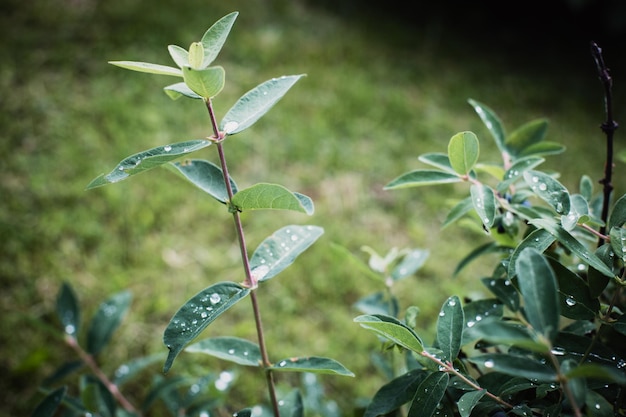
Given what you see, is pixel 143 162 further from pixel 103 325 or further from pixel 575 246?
pixel 103 325

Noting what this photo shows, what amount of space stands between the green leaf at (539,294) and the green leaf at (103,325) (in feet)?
2.96

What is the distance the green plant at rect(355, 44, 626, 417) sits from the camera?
0.43 meters

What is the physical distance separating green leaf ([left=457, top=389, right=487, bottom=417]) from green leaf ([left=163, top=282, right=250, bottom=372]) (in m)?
0.25

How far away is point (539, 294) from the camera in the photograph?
431 millimetres

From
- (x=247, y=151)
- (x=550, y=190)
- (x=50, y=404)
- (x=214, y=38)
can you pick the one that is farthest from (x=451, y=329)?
(x=247, y=151)

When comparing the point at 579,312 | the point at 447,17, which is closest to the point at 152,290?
the point at 579,312

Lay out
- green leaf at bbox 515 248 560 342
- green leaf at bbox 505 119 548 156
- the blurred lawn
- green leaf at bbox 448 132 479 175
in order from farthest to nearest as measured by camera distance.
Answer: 1. the blurred lawn
2. green leaf at bbox 505 119 548 156
3. green leaf at bbox 448 132 479 175
4. green leaf at bbox 515 248 560 342

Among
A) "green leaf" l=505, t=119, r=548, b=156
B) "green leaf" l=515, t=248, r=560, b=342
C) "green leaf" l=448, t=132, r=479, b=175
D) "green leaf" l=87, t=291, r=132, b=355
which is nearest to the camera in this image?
"green leaf" l=515, t=248, r=560, b=342

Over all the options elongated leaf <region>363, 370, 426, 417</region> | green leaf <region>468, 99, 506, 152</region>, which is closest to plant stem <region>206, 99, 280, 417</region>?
elongated leaf <region>363, 370, 426, 417</region>

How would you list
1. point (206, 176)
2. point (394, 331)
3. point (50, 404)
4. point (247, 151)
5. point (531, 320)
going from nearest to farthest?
point (531, 320) < point (394, 331) < point (206, 176) < point (50, 404) < point (247, 151)

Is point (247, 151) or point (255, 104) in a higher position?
point (255, 104)

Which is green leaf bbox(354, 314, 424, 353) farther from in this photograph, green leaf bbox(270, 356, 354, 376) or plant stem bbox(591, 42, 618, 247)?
plant stem bbox(591, 42, 618, 247)

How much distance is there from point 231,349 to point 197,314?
0.16 m

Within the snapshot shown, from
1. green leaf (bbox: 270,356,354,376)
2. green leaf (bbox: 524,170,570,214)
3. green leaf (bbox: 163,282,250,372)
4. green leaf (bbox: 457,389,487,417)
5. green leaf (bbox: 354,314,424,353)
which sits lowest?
green leaf (bbox: 270,356,354,376)
